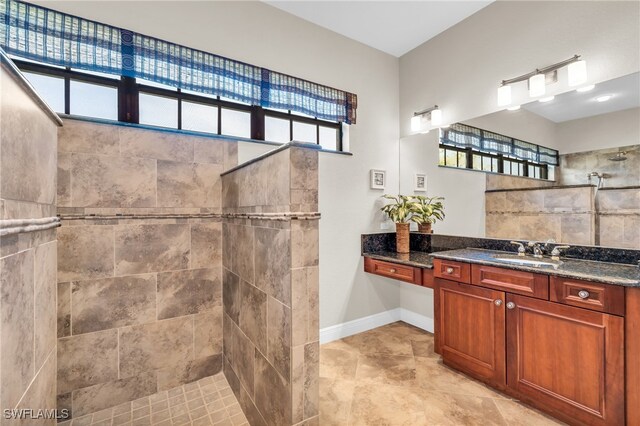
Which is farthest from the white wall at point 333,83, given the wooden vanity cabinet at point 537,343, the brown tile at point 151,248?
the wooden vanity cabinet at point 537,343

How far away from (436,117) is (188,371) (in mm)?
3056

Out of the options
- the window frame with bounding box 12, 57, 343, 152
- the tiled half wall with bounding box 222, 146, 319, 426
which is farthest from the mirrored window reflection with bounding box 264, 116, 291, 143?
the tiled half wall with bounding box 222, 146, 319, 426

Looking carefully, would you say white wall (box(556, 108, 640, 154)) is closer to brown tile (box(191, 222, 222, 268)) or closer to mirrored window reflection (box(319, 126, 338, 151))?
mirrored window reflection (box(319, 126, 338, 151))

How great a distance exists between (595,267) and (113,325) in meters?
3.01

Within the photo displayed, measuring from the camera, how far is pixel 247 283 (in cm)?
172

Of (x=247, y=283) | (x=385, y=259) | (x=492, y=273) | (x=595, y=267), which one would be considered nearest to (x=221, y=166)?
(x=247, y=283)

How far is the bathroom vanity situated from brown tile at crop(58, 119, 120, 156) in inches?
94.4

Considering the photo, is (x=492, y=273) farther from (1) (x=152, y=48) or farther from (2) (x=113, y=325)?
(1) (x=152, y=48)

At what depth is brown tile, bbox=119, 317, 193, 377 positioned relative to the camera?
1.87m

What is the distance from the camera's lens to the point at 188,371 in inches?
81.0

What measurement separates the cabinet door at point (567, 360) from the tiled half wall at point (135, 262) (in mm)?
2045

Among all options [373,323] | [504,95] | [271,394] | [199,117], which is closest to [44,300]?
[271,394]

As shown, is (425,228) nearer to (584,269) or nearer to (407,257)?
(407,257)

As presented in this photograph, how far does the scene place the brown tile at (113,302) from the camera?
1.75m
